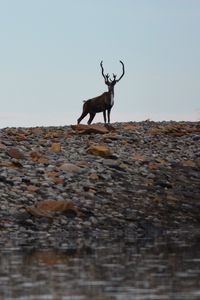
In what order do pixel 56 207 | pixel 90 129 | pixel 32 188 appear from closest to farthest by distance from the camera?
1. pixel 56 207
2. pixel 32 188
3. pixel 90 129

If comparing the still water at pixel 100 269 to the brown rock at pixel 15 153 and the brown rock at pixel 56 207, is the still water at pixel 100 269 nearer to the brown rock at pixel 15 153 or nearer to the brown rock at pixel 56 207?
the brown rock at pixel 56 207

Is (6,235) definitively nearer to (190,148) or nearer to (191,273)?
(191,273)

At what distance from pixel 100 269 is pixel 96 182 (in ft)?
41.8

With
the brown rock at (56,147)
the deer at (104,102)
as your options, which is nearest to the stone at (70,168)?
the brown rock at (56,147)

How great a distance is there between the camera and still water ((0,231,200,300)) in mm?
12742

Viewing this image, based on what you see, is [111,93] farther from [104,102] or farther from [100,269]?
[100,269]

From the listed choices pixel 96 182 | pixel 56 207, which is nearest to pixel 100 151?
pixel 96 182

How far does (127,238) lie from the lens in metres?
22.5

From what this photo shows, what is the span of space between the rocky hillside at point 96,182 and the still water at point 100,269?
8.52 feet

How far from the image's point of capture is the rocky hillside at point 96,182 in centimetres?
2470

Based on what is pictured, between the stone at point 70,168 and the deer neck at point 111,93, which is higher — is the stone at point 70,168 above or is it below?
below

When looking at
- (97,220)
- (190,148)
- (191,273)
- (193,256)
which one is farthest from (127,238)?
(190,148)

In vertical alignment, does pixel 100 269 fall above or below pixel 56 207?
below

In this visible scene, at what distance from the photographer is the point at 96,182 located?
28.3 metres
